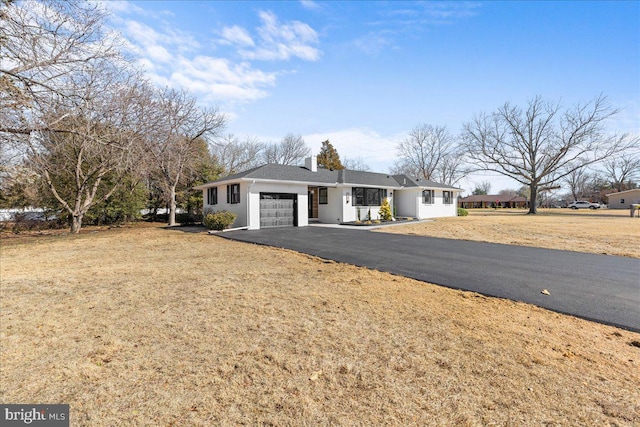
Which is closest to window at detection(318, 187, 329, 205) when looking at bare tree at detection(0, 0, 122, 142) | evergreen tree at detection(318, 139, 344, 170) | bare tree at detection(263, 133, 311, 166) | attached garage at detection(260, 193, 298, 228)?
attached garage at detection(260, 193, 298, 228)

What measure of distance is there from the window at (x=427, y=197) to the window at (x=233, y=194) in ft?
52.3

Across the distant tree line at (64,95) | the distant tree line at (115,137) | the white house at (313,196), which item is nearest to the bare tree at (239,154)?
the distant tree line at (115,137)

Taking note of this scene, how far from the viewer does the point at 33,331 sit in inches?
154

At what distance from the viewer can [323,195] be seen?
2166cm

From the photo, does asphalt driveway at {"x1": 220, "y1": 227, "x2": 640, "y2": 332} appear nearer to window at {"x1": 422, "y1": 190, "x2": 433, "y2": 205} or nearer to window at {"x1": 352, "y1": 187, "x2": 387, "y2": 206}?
window at {"x1": 352, "y1": 187, "x2": 387, "y2": 206}

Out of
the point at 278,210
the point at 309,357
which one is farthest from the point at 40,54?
the point at 278,210

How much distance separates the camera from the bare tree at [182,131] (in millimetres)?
19991

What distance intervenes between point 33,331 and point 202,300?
210 centimetres

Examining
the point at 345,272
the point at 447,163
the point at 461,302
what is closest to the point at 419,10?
the point at 345,272

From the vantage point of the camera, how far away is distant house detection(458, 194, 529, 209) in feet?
230

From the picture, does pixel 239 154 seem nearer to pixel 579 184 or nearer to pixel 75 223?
pixel 75 223

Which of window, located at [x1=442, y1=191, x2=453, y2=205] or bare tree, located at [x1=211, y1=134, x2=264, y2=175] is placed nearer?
window, located at [x1=442, y1=191, x2=453, y2=205]

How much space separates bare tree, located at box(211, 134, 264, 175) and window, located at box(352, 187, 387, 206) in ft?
61.7

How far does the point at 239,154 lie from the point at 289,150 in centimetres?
857
